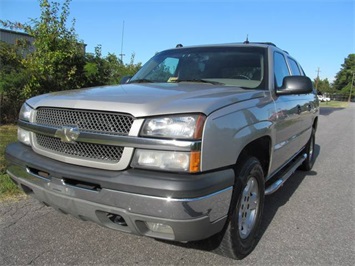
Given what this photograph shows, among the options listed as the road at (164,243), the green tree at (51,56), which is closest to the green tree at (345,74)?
the green tree at (51,56)

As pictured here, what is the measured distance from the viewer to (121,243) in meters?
3.18

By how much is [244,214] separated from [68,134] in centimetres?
161

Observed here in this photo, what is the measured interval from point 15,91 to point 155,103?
24.0 feet

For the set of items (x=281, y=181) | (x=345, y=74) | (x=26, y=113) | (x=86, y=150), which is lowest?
(x=281, y=181)

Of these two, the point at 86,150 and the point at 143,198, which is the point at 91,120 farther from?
the point at 143,198

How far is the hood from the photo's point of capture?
94.9 inches

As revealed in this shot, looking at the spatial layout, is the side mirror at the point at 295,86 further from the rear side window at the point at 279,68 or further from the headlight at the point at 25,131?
the headlight at the point at 25,131

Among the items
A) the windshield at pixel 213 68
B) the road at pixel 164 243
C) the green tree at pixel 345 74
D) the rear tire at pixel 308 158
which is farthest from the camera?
the green tree at pixel 345 74

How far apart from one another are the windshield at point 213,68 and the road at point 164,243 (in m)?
1.57

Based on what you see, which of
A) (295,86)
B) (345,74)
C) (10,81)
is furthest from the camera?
(345,74)

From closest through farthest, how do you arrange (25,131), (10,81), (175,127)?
(175,127) < (25,131) < (10,81)

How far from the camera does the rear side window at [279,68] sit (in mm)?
4044

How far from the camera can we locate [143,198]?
2.25 m

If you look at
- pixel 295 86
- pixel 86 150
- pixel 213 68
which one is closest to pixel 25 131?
pixel 86 150
